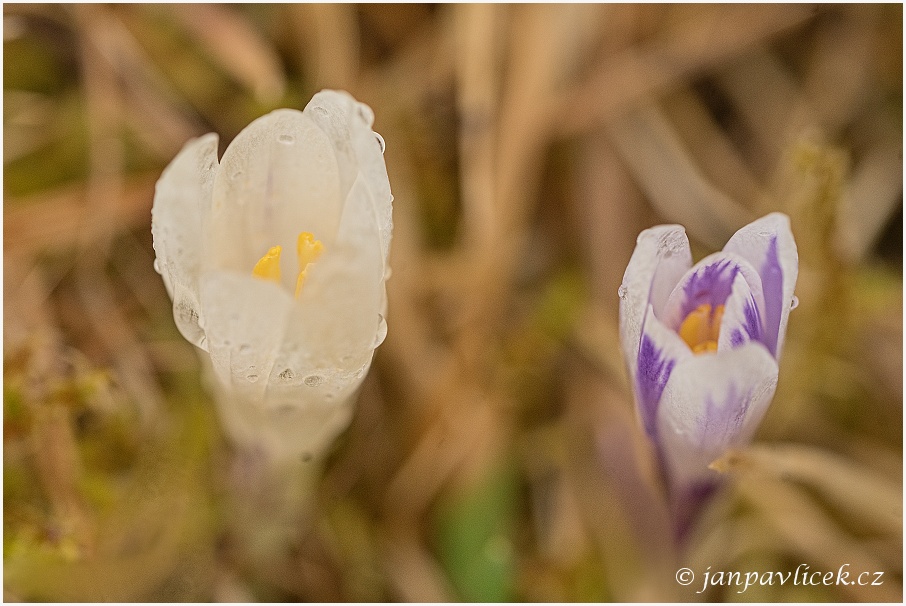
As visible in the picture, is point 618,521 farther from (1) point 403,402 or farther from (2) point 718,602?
(1) point 403,402

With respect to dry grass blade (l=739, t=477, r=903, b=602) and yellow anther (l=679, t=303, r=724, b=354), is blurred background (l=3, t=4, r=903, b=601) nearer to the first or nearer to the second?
dry grass blade (l=739, t=477, r=903, b=602)

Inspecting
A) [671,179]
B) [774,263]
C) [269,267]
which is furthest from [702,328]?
[671,179]

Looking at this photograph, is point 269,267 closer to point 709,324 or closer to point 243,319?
point 243,319

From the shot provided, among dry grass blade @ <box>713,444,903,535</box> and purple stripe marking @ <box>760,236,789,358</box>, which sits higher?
purple stripe marking @ <box>760,236,789,358</box>

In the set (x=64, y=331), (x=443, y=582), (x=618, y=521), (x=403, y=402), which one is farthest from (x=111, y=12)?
(x=618, y=521)

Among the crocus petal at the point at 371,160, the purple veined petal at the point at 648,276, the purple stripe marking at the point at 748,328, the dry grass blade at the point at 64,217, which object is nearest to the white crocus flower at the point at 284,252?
the crocus petal at the point at 371,160

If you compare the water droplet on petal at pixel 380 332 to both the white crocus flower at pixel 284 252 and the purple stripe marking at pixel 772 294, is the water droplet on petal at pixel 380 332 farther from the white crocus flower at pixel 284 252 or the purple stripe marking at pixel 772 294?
the purple stripe marking at pixel 772 294

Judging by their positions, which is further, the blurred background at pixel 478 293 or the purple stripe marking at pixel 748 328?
the blurred background at pixel 478 293

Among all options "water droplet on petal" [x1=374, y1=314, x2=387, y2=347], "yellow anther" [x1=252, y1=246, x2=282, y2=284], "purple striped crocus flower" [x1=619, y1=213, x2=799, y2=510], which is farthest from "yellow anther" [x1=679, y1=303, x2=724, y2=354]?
"yellow anther" [x1=252, y1=246, x2=282, y2=284]
